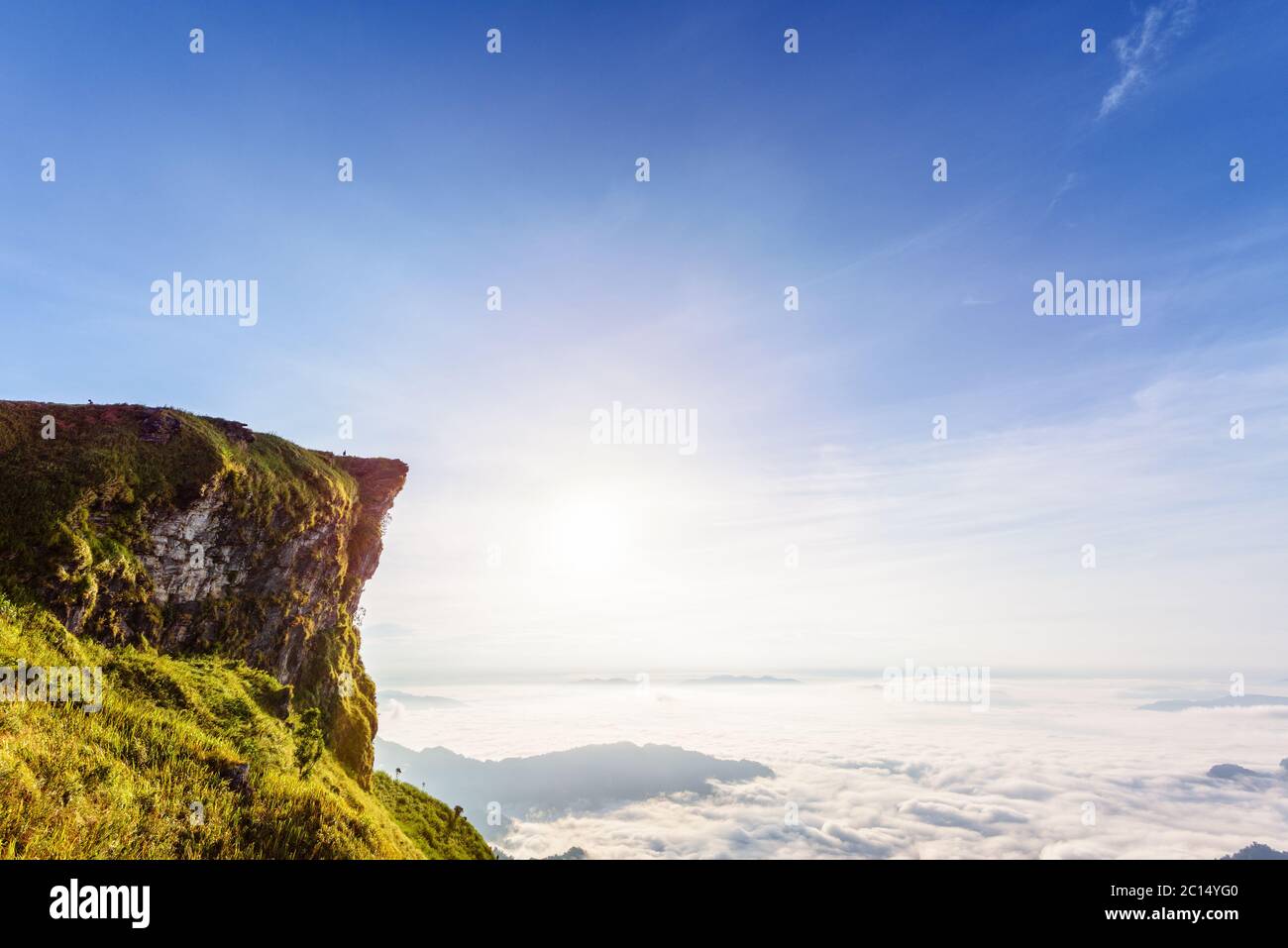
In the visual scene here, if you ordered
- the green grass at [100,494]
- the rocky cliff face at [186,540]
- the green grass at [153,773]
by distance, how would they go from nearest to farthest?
the green grass at [153,773] → the green grass at [100,494] → the rocky cliff face at [186,540]

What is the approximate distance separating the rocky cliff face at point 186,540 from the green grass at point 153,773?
5.21 ft

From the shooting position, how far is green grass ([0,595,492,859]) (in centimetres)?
943

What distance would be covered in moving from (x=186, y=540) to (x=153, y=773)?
11968 mm

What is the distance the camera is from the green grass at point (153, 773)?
9.43 m

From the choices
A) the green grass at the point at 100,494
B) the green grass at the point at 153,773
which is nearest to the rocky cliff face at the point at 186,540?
the green grass at the point at 100,494

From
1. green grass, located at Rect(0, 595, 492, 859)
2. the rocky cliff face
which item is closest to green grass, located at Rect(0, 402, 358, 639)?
the rocky cliff face

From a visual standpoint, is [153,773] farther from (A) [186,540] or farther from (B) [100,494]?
(A) [186,540]

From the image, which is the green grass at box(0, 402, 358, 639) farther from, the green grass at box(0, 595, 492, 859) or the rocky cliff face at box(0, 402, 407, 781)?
the green grass at box(0, 595, 492, 859)

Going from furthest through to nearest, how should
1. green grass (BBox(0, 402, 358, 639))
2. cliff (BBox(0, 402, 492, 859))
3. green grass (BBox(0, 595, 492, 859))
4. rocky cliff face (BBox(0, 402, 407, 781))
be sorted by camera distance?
rocky cliff face (BBox(0, 402, 407, 781)), green grass (BBox(0, 402, 358, 639)), cliff (BBox(0, 402, 492, 859)), green grass (BBox(0, 595, 492, 859))

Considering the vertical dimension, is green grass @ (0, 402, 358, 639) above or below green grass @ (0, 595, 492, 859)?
above

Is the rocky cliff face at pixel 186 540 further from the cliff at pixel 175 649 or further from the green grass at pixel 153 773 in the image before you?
the green grass at pixel 153 773

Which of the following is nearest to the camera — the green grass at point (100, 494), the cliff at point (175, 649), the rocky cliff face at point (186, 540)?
the cliff at point (175, 649)

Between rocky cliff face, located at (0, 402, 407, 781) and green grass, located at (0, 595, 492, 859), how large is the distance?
1.59 m
